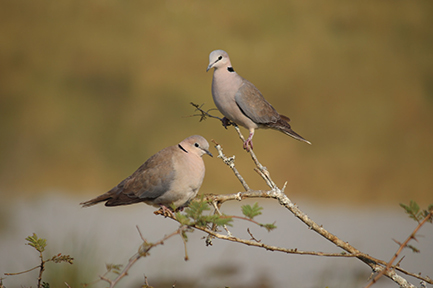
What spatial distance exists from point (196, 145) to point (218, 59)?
83cm

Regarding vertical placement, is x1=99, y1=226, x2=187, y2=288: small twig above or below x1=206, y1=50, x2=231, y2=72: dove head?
below

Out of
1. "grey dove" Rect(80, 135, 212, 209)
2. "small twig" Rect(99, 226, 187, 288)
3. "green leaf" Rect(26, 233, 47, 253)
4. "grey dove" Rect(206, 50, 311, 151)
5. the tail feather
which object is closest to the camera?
"small twig" Rect(99, 226, 187, 288)

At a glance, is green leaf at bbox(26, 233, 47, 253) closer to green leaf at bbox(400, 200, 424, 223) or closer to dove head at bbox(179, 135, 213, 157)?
dove head at bbox(179, 135, 213, 157)

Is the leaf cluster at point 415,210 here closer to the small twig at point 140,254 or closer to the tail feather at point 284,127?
the small twig at point 140,254

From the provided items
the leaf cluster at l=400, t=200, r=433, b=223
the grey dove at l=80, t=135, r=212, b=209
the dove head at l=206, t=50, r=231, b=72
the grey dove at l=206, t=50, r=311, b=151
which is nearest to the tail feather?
the grey dove at l=206, t=50, r=311, b=151

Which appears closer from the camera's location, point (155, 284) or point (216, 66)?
point (216, 66)

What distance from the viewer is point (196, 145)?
2.10 metres

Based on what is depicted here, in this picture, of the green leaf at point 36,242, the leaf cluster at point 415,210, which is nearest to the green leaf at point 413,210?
the leaf cluster at point 415,210

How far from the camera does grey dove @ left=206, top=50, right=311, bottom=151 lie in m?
2.80

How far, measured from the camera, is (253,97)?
2891 millimetres

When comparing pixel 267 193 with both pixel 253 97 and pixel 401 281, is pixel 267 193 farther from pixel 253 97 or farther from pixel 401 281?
pixel 253 97

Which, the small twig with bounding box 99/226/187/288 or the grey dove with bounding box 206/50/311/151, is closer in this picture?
the small twig with bounding box 99/226/187/288

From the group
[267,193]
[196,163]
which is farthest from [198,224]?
[196,163]

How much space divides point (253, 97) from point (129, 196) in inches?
45.9
